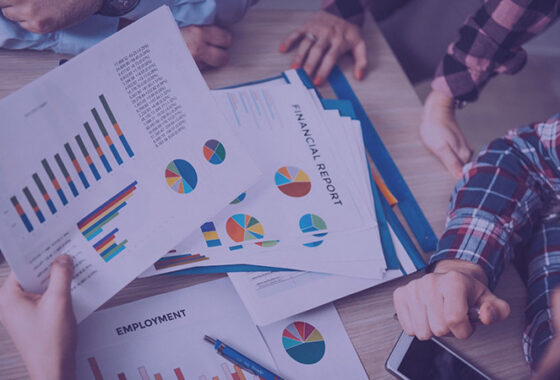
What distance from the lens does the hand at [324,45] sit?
2.91ft

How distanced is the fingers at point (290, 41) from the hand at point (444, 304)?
53 centimetres

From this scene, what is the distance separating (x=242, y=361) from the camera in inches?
22.5

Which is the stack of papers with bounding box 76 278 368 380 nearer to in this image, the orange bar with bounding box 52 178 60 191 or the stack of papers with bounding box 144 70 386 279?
the stack of papers with bounding box 144 70 386 279

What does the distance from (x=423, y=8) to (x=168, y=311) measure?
1102 millimetres

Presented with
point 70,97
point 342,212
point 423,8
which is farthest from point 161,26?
point 423,8

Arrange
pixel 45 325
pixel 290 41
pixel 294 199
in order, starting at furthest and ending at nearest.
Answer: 1. pixel 290 41
2. pixel 294 199
3. pixel 45 325

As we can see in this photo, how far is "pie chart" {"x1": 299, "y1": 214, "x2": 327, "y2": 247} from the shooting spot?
2.19ft

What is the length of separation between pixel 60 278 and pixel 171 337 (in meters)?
0.17

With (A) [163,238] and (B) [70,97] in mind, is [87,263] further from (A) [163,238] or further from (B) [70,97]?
(B) [70,97]

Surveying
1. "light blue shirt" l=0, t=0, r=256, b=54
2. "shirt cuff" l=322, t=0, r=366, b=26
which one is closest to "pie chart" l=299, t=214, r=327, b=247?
"light blue shirt" l=0, t=0, r=256, b=54

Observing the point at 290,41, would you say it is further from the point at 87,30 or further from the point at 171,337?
the point at 171,337

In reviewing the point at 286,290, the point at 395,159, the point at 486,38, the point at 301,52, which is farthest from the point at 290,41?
the point at 286,290

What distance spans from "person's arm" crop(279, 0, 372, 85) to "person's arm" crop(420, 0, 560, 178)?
7.8 inches

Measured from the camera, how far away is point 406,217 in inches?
30.6
